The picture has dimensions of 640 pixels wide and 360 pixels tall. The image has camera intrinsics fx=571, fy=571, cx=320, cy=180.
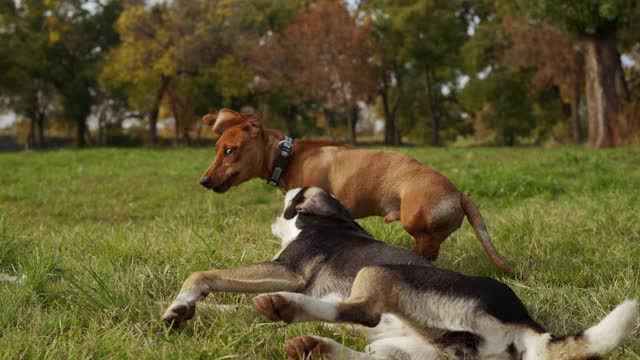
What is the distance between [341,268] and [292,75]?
31.0 metres

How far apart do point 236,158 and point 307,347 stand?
8.38 ft

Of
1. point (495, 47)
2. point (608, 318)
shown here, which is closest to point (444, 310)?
point (608, 318)

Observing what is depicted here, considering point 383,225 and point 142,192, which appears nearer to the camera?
point 383,225

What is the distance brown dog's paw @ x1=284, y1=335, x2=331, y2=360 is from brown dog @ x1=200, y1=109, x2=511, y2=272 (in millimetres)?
1737

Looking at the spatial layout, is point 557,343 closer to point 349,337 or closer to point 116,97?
point 349,337

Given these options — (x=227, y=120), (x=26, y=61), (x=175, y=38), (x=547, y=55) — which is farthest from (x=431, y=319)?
(x=26, y=61)

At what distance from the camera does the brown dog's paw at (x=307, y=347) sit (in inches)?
94.2

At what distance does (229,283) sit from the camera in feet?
9.96

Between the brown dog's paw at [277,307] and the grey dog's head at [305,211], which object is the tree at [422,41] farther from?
the brown dog's paw at [277,307]

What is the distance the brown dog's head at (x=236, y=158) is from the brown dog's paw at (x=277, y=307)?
96.1 inches

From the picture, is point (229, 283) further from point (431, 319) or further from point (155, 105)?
point (155, 105)

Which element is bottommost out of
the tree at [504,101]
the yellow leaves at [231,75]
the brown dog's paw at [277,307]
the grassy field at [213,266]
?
the grassy field at [213,266]

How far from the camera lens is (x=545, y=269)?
12.8 feet

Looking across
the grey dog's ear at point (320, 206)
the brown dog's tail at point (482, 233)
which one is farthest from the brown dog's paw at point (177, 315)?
the brown dog's tail at point (482, 233)
